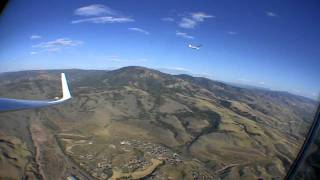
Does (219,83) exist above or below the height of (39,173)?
above

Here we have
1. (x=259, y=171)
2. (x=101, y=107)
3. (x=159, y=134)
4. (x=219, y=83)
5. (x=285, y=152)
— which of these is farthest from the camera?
(x=219, y=83)

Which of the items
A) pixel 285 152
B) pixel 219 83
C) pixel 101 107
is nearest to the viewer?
pixel 285 152

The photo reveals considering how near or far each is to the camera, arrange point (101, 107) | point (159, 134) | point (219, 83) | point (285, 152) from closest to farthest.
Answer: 1. point (285, 152)
2. point (159, 134)
3. point (101, 107)
4. point (219, 83)

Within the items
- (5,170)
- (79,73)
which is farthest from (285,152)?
(79,73)

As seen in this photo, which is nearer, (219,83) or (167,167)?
(167,167)

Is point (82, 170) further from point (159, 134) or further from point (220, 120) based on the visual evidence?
point (220, 120)

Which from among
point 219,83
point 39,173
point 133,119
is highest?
point 219,83

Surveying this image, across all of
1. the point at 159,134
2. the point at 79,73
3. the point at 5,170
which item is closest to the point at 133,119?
the point at 159,134

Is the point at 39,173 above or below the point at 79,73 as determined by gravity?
below

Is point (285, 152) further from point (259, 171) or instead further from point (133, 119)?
point (133, 119)
